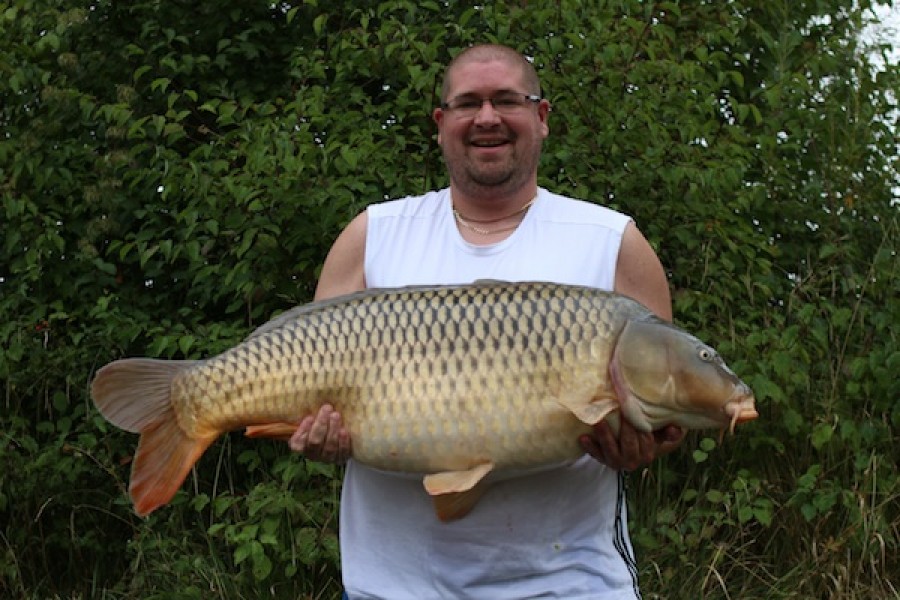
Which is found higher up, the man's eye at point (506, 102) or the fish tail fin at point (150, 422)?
the man's eye at point (506, 102)

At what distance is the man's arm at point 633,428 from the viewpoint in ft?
5.85

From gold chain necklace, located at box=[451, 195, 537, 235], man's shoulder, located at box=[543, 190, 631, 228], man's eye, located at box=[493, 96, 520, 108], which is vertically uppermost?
man's eye, located at box=[493, 96, 520, 108]

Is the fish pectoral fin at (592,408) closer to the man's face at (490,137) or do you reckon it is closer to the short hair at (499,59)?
the man's face at (490,137)

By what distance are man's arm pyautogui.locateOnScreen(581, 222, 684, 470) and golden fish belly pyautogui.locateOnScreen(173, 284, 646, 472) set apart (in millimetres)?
42

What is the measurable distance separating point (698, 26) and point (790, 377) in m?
1.31

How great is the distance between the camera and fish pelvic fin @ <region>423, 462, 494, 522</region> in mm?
1747

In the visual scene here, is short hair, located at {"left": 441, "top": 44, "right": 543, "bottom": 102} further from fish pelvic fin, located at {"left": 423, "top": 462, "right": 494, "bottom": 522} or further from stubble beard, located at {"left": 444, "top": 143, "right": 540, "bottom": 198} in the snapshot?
fish pelvic fin, located at {"left": 423, "top": 462, "right": 494, "bottom": 522}

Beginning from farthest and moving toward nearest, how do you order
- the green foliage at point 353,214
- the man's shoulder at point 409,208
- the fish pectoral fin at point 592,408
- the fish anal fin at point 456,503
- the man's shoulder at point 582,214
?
the green foliage at point 353,214 < the man's shoulder at point 409,208 < the man's shoulder at point 582,214 < the fish anal fin at point 456,503 < the fish pectoral fin at point 592,408

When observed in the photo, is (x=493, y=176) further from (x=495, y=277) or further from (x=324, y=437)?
(x=324, y=437)

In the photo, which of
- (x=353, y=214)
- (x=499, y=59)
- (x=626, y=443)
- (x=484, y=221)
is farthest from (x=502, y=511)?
(x=353, y=214)

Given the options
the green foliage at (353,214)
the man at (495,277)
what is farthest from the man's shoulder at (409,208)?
the green foliage at (353,214)

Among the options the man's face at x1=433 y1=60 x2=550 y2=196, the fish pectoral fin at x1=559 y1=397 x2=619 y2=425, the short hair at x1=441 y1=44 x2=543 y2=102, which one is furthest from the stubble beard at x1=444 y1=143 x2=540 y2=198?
the fish pectoral fin at x1=559 y1=397 x2=619 y2=425

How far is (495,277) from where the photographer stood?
1925mm

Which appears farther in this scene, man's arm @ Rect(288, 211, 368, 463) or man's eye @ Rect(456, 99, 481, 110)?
man's eye @ Rect(456, 99, 481, 110)
